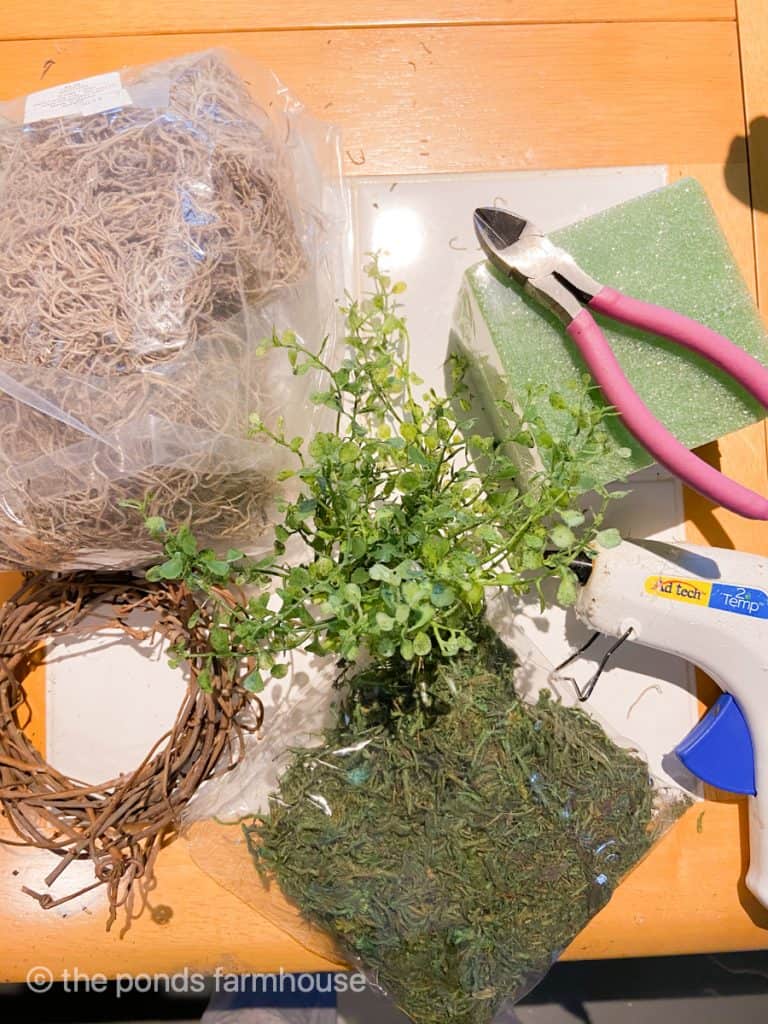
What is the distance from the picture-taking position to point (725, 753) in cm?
68

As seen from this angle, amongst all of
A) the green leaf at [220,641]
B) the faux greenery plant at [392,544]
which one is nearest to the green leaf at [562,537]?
the faux greenery plant at [392,544]

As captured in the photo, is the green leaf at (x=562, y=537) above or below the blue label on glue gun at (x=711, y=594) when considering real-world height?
above

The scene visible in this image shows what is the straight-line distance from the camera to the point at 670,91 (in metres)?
0.75

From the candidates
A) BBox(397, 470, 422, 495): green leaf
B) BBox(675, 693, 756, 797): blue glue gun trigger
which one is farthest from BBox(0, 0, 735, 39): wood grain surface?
BBox(675, 693, 756, 797): blue glue gun trigger

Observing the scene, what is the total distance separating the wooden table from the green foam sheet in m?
0.13

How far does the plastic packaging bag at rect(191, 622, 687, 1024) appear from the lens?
22.5 inches

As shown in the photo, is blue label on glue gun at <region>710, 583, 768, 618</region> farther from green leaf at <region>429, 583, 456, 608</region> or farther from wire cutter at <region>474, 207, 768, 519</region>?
green leaf at <region>429, 583, 456, 608</region>

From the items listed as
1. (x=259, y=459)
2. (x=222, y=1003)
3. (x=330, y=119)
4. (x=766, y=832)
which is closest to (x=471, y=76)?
(x=330, y=119)

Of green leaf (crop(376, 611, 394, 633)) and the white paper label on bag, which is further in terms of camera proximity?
the white paper label on bag

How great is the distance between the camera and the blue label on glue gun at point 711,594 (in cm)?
66

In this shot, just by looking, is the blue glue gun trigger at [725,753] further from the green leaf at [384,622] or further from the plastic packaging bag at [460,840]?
the green leaf at [384,622]

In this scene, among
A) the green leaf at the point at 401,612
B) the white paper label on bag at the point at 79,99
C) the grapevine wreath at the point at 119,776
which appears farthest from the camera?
the grapevine wreath at the point at 119,776

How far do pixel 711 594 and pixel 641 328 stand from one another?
22cm

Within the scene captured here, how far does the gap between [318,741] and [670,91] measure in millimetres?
659
